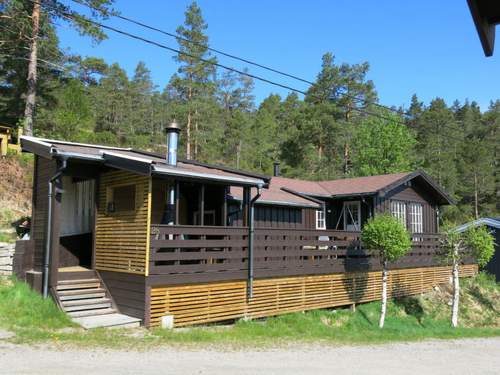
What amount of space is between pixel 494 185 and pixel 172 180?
1781 inches

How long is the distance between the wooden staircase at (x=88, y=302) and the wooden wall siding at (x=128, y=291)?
0.13 metres

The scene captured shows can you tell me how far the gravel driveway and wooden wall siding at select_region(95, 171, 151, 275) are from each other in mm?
2720

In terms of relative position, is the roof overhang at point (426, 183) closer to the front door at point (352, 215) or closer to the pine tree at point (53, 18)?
the front door at point (352, 215)

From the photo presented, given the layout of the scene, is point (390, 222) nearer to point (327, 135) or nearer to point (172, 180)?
point (172, 180)

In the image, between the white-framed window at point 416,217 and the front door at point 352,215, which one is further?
the white-framed window at point 416,217

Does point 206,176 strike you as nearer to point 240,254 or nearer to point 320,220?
point 240,254

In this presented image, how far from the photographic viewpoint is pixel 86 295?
10.9 metres

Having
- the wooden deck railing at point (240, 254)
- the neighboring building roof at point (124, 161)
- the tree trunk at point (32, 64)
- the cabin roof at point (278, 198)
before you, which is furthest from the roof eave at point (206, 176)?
the tree trunk at point (32, 64)

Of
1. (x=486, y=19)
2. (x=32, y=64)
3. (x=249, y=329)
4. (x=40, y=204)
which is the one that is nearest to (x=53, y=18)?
(x=32, y=64)

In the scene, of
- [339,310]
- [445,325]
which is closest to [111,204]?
[339,310]

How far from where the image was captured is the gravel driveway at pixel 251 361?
22.2ft

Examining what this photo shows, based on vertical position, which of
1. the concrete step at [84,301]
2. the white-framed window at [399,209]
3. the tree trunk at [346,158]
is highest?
the tree trunk at [346,158]

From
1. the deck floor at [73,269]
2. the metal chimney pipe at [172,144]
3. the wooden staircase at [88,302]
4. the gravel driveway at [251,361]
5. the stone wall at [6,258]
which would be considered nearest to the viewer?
the gravel driveway at [251,361]

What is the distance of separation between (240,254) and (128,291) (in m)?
2.75
